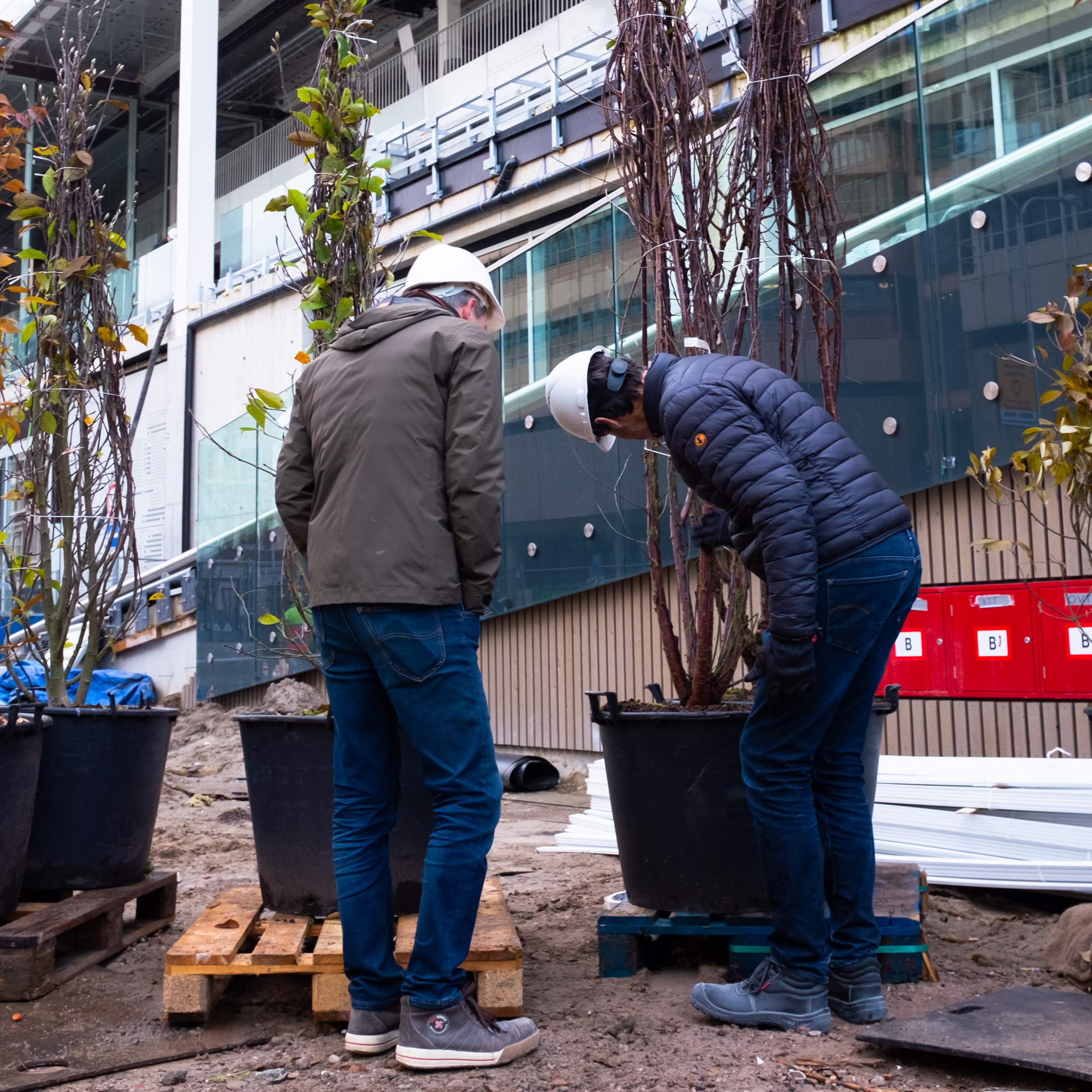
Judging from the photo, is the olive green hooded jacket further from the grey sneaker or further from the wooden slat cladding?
the wooden slat cladding

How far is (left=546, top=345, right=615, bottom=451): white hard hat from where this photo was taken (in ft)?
9.39

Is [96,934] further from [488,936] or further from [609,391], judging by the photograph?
[609,391]

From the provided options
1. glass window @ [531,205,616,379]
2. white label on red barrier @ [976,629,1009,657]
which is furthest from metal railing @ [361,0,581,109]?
white label on red barrier @ [976,629,1009,657]

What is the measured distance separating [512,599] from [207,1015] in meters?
5.67

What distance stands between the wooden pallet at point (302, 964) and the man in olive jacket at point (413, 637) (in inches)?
6.1

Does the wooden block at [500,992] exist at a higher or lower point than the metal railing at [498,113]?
lower

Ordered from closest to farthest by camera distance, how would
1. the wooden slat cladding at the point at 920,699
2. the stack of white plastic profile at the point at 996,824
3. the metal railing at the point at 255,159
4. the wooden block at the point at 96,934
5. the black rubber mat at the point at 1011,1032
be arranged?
the black rubber mat at the point at 1011,1032, the wooden block at the point at 96,934, the stack of white plastic profile at the point at 996,824, the wooden slat cladding at the point at 920,699, the metal railing at the point at 255,159

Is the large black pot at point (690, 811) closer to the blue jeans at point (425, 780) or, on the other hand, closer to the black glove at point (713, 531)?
the black glove at point (713, 531)

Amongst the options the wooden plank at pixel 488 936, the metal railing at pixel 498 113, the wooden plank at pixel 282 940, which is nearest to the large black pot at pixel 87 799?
the wooden plank at pixel 282 940

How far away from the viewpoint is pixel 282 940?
2.96m

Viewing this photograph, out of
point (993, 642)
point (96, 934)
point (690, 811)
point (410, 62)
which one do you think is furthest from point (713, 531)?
point (410, 62)

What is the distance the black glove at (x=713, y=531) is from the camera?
312 centimetres

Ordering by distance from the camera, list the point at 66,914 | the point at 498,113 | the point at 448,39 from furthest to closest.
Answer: the point at 448,39 → the point at 498,113 → the point at 66,914

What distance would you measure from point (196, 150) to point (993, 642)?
1552cm
